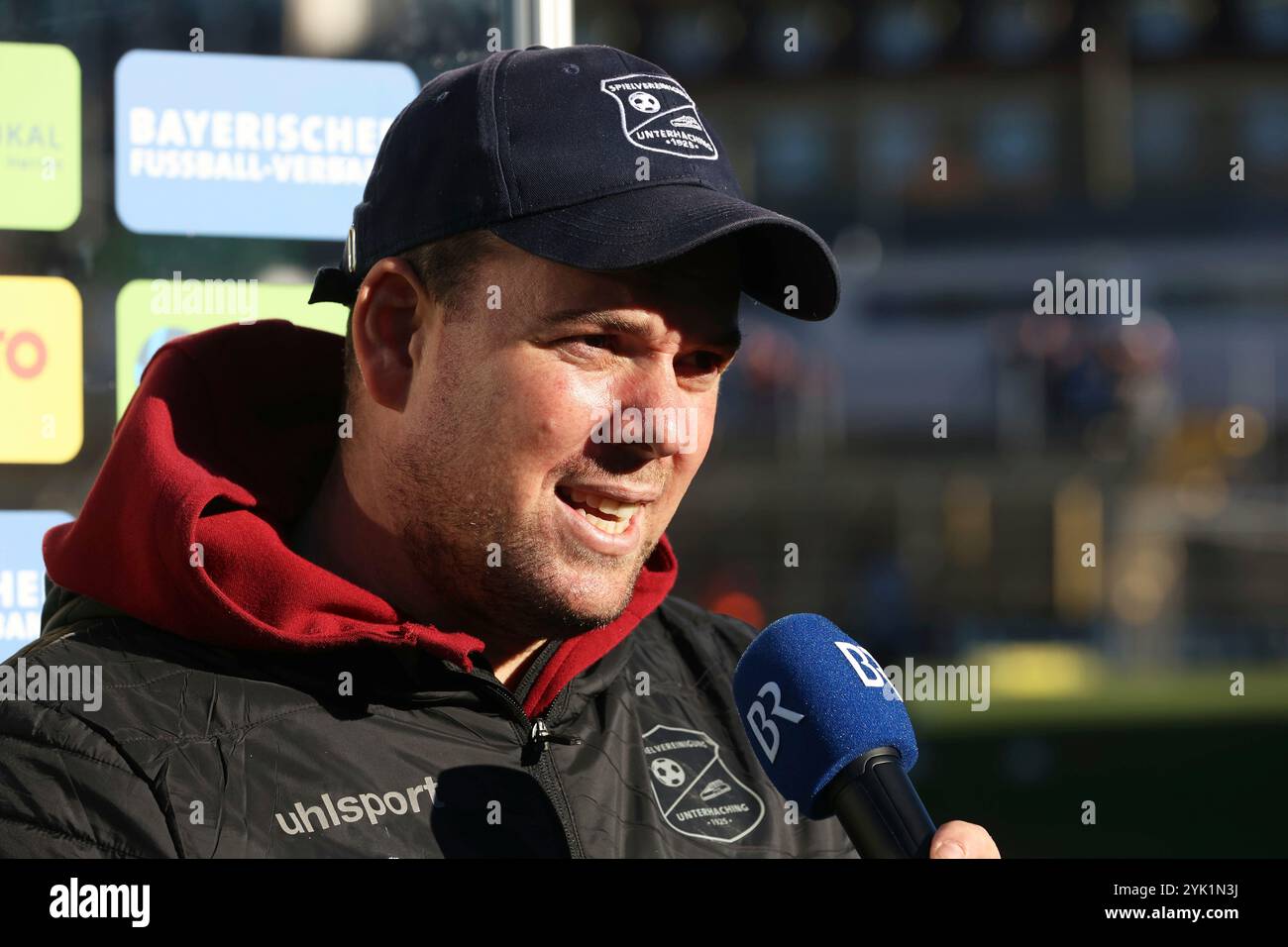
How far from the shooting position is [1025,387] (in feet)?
52.2

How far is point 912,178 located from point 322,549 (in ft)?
57.9

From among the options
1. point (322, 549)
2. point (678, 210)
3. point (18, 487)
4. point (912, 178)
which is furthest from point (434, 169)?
point (912, 178)

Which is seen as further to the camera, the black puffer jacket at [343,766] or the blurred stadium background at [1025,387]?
the blurred stadium background at [1025,387]

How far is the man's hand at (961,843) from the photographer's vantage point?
1.21 meters

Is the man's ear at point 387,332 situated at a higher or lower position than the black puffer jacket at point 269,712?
higher

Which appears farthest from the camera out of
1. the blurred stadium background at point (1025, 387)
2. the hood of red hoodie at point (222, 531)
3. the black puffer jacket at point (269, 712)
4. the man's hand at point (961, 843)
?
the blurred stadium background at point (1025, 387)

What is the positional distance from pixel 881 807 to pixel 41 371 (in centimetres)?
148

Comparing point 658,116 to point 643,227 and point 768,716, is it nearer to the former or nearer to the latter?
point 643,227

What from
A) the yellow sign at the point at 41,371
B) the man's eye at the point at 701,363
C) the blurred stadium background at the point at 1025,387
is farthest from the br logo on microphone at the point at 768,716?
the blurred stadium background at the point at 1025,387

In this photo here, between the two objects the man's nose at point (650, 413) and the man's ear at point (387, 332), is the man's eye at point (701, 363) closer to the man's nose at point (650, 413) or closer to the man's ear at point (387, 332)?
the man's nose at point (650, 413)

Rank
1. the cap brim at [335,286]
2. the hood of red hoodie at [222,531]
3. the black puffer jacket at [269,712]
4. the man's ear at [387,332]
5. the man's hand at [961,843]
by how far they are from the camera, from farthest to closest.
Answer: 1. the cap brim at [335,286]
2. the man's ear at [387,332]
3. the hood of red hoodie at [222,531]
4. the black puffer jacket at [269,712]
5. the man's hand at [961,843]

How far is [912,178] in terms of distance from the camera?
1864cm

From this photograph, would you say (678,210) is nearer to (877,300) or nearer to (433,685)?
(433,685)

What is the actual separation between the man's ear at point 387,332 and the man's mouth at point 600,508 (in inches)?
8.4
